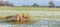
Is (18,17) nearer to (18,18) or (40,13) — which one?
(18,18)

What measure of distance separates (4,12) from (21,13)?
0.21 metres

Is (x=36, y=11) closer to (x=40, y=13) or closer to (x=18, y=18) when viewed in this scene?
(x=40, y=13)

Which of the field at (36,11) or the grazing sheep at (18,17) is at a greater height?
the field at (36,11)

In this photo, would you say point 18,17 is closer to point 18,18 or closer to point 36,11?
point 18,18

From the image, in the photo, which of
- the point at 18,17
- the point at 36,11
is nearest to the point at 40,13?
the point at 36,11

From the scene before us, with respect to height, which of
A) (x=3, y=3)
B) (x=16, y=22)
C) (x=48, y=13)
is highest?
(x=3, y=3)

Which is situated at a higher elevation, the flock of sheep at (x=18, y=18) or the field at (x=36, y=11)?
the field at (x=36, y=11)

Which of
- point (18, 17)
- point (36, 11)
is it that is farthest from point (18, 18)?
point (36, 11)

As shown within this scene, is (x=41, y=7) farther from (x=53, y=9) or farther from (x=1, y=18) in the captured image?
(x=1, y=18)

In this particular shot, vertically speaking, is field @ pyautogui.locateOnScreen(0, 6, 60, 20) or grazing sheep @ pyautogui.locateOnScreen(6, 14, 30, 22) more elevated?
field @ pyautogui.locateOnScreen(0, 6, 60, 20)

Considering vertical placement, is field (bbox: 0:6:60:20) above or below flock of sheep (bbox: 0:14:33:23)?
above

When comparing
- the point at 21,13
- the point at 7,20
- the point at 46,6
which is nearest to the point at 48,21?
the point at 46,6

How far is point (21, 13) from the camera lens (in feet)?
5.28

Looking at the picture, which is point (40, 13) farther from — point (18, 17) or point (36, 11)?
point (18, 17)
